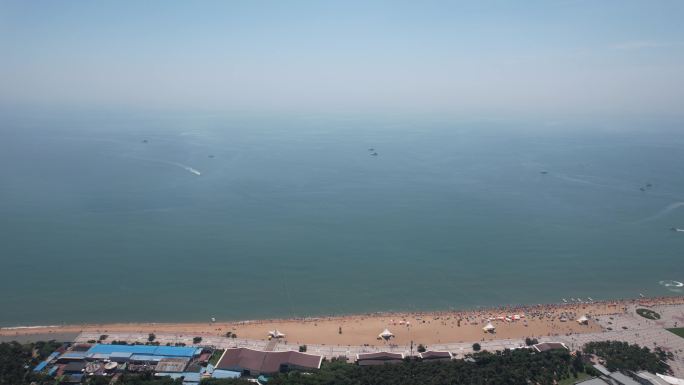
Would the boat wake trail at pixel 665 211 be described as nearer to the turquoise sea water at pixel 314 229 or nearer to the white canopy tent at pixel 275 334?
the turquoise sea water at pixel 314 229

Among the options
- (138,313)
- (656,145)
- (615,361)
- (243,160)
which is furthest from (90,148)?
(656,145)

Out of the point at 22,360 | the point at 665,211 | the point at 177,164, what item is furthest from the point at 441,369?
the point at 177,164

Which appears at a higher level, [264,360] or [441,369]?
[441,369]

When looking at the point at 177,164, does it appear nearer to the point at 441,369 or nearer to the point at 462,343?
the point at 462,343

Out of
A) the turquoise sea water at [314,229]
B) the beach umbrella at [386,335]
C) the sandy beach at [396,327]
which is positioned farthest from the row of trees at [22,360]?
the beach umbrella at [386,335]

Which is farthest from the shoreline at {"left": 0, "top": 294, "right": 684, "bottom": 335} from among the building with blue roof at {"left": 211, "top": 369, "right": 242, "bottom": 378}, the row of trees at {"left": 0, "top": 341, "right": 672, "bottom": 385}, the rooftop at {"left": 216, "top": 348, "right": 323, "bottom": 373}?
the building with blue roof at {"left": 211, "top": 369, "right": 242, "bottom": 378}

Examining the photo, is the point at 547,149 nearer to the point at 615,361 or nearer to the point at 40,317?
the point at 615,361

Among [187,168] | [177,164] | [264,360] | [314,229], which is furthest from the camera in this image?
[177,164]
